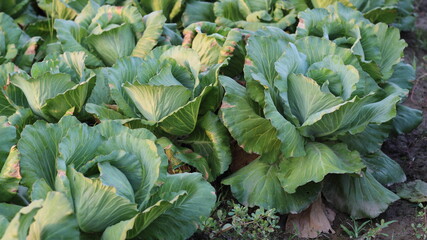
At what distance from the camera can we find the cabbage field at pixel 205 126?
2.83m

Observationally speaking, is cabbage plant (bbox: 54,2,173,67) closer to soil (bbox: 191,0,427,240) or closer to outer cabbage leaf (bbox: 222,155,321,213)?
soil (bbox: 191,0,427,240)

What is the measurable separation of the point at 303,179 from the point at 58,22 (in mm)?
2163

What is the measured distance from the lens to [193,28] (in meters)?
4.30

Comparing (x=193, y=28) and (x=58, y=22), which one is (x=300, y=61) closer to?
(x=193, y=28)

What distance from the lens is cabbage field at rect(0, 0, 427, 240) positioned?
2.83 metres

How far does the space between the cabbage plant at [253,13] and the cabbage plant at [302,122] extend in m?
1.09

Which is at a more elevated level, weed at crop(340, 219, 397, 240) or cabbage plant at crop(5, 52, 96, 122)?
cabbage plant at crop(5, 52, 96, 122)

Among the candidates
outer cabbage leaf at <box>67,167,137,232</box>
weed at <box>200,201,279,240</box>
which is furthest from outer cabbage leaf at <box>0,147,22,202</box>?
weed at <box>200,201,279,240</box>

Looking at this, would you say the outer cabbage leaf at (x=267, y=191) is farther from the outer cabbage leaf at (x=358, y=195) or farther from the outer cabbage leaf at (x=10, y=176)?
the outer cabbage leaf at (x=10, y=176)

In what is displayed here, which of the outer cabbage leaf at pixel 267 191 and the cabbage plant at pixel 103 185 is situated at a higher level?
the cabbage plant at pixel 103 185

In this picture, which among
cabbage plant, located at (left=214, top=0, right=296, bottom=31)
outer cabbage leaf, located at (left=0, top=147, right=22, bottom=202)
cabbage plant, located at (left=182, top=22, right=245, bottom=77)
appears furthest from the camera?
cabbage plant, located at (left=214, top=0, right=296, bottom=31)

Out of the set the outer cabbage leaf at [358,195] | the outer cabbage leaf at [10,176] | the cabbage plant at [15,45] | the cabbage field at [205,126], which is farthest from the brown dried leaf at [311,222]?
the cabbage plant at [15,45]

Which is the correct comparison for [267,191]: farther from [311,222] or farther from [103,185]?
[103,185]

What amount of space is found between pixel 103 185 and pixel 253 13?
2.72 meters
